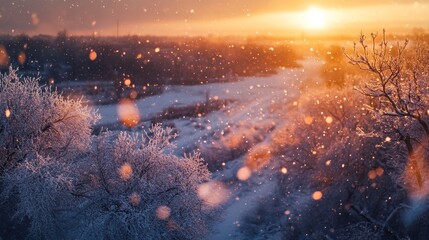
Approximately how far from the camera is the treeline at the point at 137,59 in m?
54.4

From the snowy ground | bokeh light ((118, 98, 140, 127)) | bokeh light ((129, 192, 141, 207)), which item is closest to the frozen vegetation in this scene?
bokeh light ((129, 192, 141, 207))

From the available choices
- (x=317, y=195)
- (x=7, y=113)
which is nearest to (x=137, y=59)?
(x=317, y=195)

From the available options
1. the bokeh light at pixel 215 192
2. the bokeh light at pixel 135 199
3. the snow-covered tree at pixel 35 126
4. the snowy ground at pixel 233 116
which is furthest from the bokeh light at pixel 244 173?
the bokeh light at pixel 135 199

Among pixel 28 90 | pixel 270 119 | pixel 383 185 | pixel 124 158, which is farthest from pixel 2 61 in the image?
pixel 383 185

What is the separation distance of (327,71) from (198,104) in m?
15.9

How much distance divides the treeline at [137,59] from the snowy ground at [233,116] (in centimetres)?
614

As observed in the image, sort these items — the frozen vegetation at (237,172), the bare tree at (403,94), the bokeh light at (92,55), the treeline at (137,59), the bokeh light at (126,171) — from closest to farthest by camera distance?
1. the bare tree at (403,94)
2. the frozen vegetation at (237,172)
3. the bokeh light at (126,171)
4. the treeline at (137,59)
5. the bokeh light at (92,55)

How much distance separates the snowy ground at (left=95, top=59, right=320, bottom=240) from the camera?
2327cm

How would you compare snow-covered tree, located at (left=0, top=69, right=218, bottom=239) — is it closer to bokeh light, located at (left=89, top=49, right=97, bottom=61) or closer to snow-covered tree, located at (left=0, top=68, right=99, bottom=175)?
snow-covered tree, located at (left=0, top=68, right=99, bottom=175)

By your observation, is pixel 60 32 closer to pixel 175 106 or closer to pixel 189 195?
pixel 175 106

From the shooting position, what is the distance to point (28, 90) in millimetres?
17172

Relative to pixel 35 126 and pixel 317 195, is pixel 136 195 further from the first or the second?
pixel 317 195

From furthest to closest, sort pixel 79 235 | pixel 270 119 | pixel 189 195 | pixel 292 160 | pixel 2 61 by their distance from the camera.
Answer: pixel 2 61, pixel 270 119, pixel 292 160, pixel 189 195, pixel 79 235

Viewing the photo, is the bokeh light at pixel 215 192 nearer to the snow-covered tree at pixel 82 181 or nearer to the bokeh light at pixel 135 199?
the snow-covered tree at pixel 82 181
